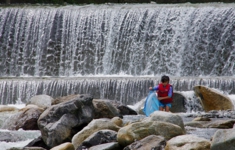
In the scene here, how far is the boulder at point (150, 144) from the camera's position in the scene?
32.3 ft

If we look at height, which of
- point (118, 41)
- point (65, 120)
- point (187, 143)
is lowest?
point (118, 41)

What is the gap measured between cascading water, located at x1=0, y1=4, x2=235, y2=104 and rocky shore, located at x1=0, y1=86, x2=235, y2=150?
614cm

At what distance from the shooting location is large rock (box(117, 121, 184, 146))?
34.8ft

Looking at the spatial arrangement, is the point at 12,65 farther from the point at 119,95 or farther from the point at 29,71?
the point at 119,95

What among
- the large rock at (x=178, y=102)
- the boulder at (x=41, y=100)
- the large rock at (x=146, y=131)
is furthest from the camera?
the boulder at (x=41, y=100)

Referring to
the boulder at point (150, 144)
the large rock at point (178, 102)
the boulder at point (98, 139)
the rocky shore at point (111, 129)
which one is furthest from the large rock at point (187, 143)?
the large rock at point (178, 102)

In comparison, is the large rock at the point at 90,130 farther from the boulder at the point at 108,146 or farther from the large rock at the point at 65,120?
the boulder at the point at 108,146

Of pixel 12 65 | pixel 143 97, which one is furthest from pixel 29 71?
pixel 143 97

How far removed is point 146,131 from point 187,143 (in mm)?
1191

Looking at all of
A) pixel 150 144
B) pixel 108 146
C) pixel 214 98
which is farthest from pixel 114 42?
pixel 150 144

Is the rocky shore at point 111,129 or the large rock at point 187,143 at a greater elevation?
the large rock at point 187,143

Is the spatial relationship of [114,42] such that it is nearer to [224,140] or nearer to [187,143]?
[187,143]

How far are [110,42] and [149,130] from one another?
13.5 metres

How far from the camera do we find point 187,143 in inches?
383
